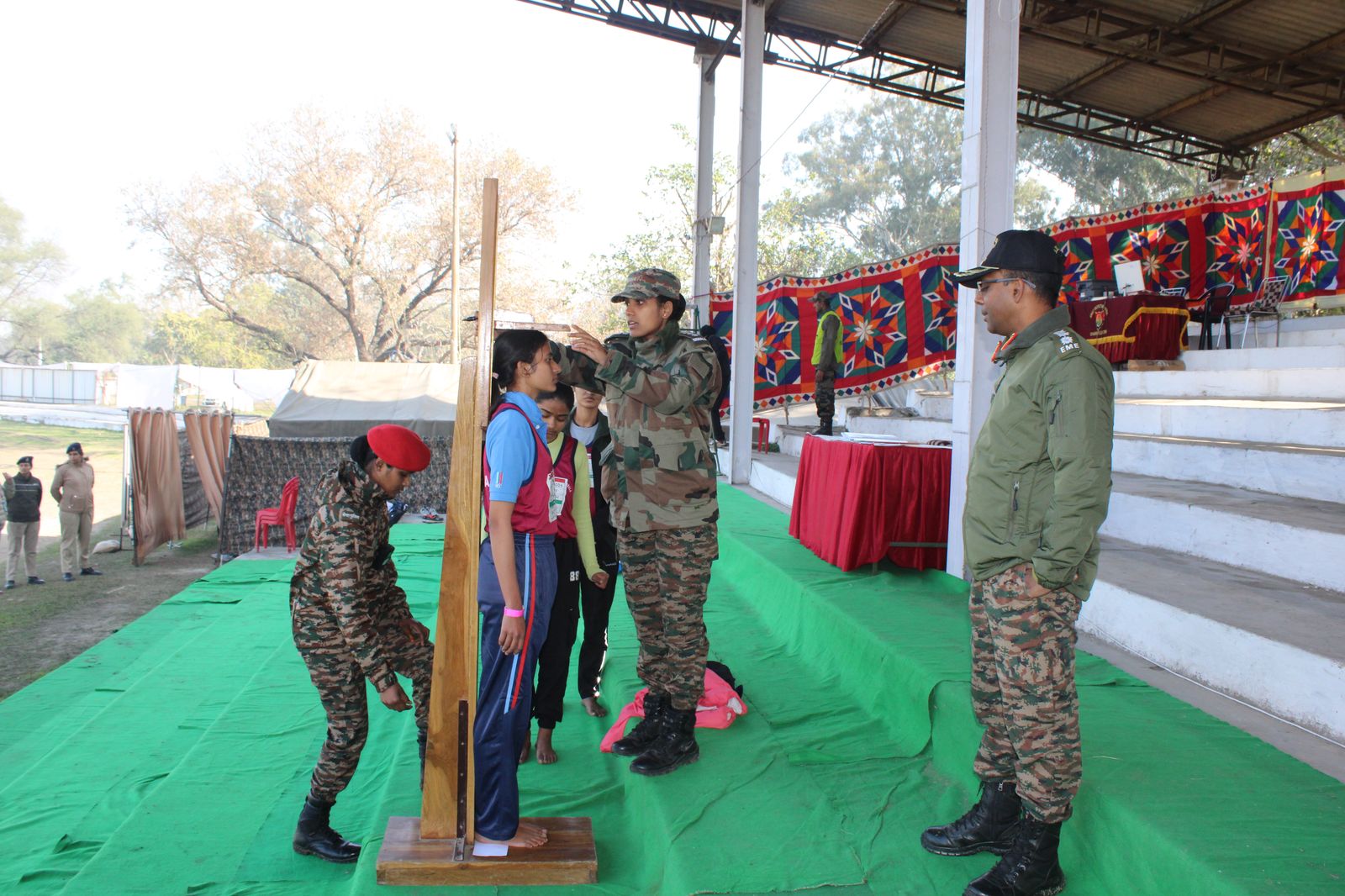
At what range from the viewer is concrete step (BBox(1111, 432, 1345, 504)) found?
182 inches

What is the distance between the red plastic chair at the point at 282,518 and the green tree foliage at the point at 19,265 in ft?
178

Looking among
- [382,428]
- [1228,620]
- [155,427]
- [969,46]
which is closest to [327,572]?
[382,428]

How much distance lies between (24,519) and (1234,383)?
1284 cm

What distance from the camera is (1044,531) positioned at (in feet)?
6.95

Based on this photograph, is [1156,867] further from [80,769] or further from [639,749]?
[80,769]

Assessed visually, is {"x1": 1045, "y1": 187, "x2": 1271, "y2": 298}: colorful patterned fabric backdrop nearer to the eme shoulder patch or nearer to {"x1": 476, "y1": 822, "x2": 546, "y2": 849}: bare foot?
the eme shoulder patch

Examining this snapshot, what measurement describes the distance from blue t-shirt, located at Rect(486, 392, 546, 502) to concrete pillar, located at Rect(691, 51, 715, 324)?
8868 mm

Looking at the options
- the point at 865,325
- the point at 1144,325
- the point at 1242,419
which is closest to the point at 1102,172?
the point at 1144,325

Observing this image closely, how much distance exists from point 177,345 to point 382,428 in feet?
207

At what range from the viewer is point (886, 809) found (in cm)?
282

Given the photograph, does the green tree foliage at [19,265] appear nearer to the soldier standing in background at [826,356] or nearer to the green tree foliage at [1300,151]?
the soldier standing in background at [826,356]

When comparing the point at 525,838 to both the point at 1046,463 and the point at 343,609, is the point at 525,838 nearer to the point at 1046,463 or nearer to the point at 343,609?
the point at 343,609

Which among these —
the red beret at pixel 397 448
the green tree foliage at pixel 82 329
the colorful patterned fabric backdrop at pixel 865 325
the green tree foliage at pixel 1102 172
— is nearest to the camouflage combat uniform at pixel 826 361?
the colorful patterned fabric backdrop at pixel 865 325

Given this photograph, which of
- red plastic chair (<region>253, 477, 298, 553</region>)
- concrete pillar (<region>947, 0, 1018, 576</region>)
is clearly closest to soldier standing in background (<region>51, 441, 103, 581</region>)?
red plastic chair (<region>253, 477, 298, 553</region>)
